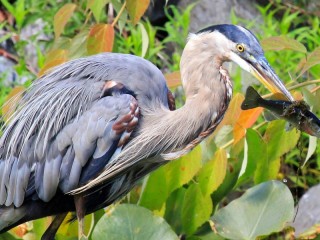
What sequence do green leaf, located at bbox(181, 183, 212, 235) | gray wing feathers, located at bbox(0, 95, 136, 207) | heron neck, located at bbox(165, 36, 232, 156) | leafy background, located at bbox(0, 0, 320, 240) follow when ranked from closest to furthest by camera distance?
heron neck, located at bbox(165, 36, 232, 156) → gray wing feathers, located at bbox(0, 95, 136, 207) → leafy background, located at bbox(0, 0, 320, 240) → green leaf, located at bbox(181, 183, 212, 235)

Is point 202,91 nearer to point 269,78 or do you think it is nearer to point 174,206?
point 269,78

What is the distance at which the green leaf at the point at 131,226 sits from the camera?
130 inches

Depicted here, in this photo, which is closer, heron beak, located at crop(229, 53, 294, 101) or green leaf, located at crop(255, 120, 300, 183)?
heron beak, located at crop(229, 53, 294, 101)

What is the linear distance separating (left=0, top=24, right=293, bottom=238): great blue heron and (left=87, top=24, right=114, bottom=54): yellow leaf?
1.07 feet

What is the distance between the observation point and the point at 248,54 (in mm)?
3043

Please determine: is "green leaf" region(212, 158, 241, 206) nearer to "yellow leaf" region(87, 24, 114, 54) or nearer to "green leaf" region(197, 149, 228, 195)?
"green leaf" region(197, 149, 228, 195)

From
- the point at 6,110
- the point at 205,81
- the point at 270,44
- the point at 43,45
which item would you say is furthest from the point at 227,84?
the point at 43,45

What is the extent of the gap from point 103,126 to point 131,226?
365 millimetres

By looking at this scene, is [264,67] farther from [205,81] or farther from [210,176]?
[210,176]

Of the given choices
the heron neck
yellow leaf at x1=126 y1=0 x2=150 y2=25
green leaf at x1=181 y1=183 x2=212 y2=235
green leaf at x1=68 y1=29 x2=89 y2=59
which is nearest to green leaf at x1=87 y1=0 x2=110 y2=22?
yellow leaf at x1=126 y1=0 x2=150 y2=25

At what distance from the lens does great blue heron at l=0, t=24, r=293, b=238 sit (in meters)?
3.16

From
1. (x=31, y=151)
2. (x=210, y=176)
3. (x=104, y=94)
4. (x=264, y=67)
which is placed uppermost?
(x=264, y=67)

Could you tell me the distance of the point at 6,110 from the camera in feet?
12.0

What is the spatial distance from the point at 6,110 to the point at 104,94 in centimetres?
53
